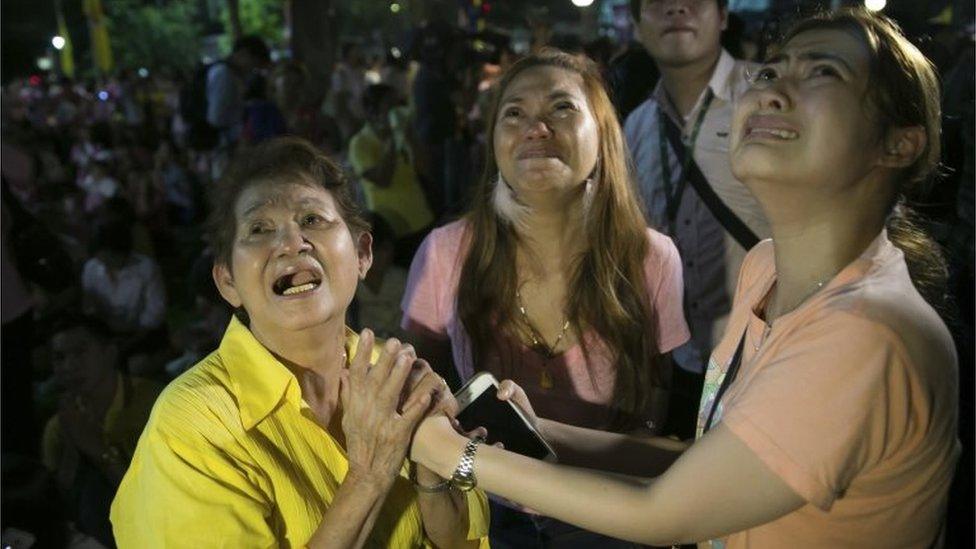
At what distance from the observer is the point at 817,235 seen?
5.74 ft

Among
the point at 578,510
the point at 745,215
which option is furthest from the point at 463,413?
the point at 745,215

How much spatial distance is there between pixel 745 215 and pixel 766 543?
2.15 meters

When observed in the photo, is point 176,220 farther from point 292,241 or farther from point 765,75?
point 765,75

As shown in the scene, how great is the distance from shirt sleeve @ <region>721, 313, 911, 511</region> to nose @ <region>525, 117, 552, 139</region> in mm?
1405

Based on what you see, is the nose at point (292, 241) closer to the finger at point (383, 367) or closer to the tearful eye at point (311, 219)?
the tearful eye at point (311, 219)

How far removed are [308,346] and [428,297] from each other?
834 millimetres

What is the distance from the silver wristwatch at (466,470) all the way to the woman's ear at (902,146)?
94 centimetres

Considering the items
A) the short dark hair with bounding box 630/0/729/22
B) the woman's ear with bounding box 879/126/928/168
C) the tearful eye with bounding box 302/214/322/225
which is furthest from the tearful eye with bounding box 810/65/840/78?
the short dark hair with bounding box 630/0/729/22

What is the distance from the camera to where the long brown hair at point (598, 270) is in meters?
2.82

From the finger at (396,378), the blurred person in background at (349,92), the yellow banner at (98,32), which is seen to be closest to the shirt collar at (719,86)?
the finger at (396,378)

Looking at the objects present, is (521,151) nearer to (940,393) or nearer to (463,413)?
(463,413)

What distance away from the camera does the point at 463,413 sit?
218 cm

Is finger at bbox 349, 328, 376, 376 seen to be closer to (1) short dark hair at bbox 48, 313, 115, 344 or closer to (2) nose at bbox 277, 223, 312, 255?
(2) nose at bbox 277, 223, 312, 255

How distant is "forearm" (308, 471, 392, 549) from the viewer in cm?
186
